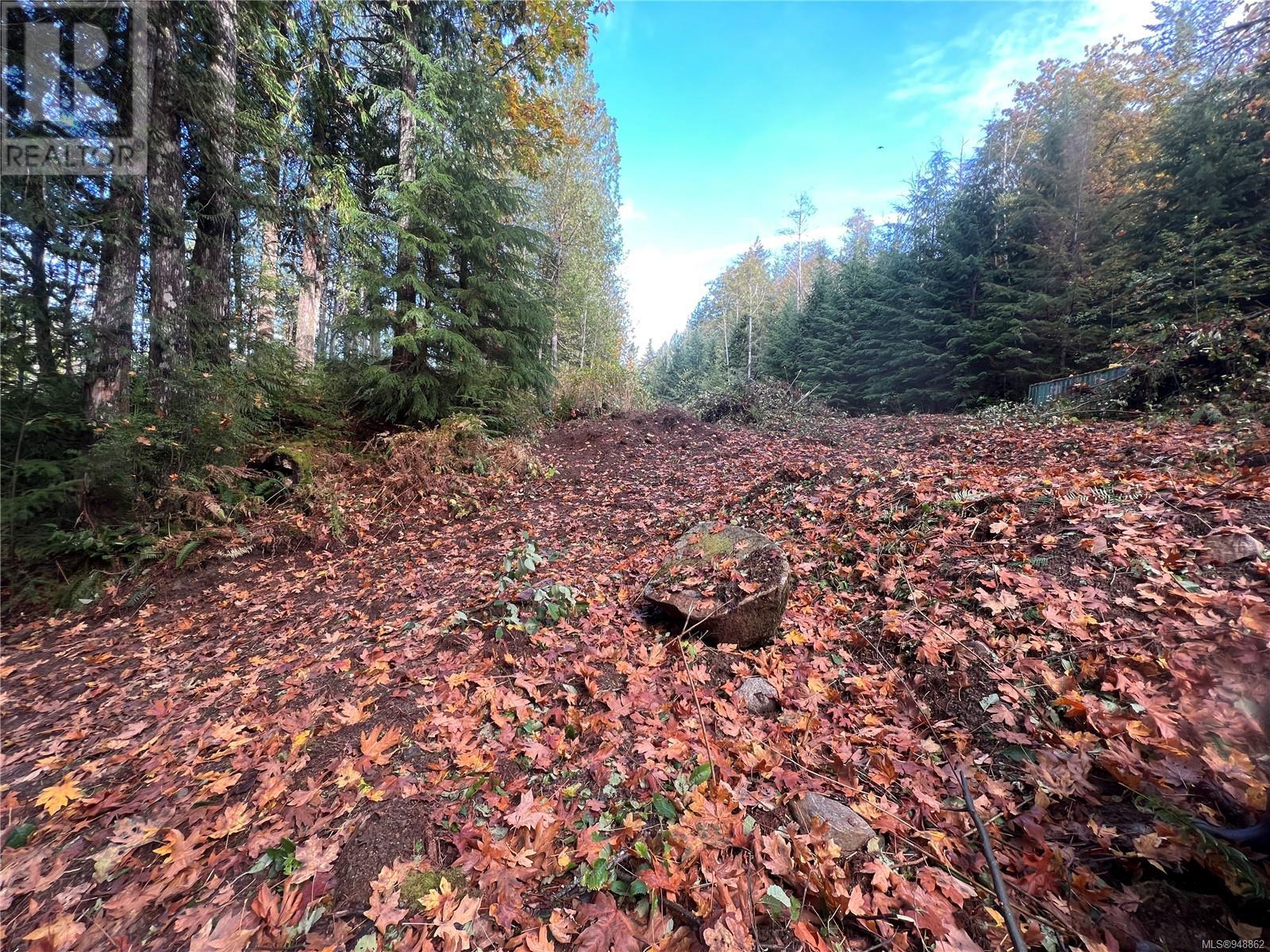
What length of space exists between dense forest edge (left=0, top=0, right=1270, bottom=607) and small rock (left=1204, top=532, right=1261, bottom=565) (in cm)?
517

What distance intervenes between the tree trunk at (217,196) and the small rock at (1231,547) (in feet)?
30.8

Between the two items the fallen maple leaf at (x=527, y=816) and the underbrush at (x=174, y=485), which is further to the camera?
the underbrush at (x=174, y=485)

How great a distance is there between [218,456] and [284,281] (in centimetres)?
524

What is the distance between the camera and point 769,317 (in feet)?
88.9

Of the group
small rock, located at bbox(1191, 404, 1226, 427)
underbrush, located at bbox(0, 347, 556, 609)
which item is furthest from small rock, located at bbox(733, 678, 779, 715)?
small rock, located at bbox(1191, 404, 1226, 427)

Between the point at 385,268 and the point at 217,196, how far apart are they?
6.61 feet

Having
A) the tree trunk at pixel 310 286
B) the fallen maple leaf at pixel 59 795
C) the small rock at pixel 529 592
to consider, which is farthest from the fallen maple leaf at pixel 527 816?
the tree trunk at pixel 310 286

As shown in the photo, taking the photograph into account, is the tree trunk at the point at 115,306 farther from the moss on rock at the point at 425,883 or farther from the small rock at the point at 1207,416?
the small rock at the point at 1207,416

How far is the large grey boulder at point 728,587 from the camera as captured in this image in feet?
10.9

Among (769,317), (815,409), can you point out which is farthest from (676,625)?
(769,317)

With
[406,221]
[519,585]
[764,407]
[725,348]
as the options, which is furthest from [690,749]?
[725,348]

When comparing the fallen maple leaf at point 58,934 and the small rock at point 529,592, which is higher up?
the small rock at point 529,592

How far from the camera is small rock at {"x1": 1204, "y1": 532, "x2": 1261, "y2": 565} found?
2789 millimetres

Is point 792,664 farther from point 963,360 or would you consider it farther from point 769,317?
point 769,317
